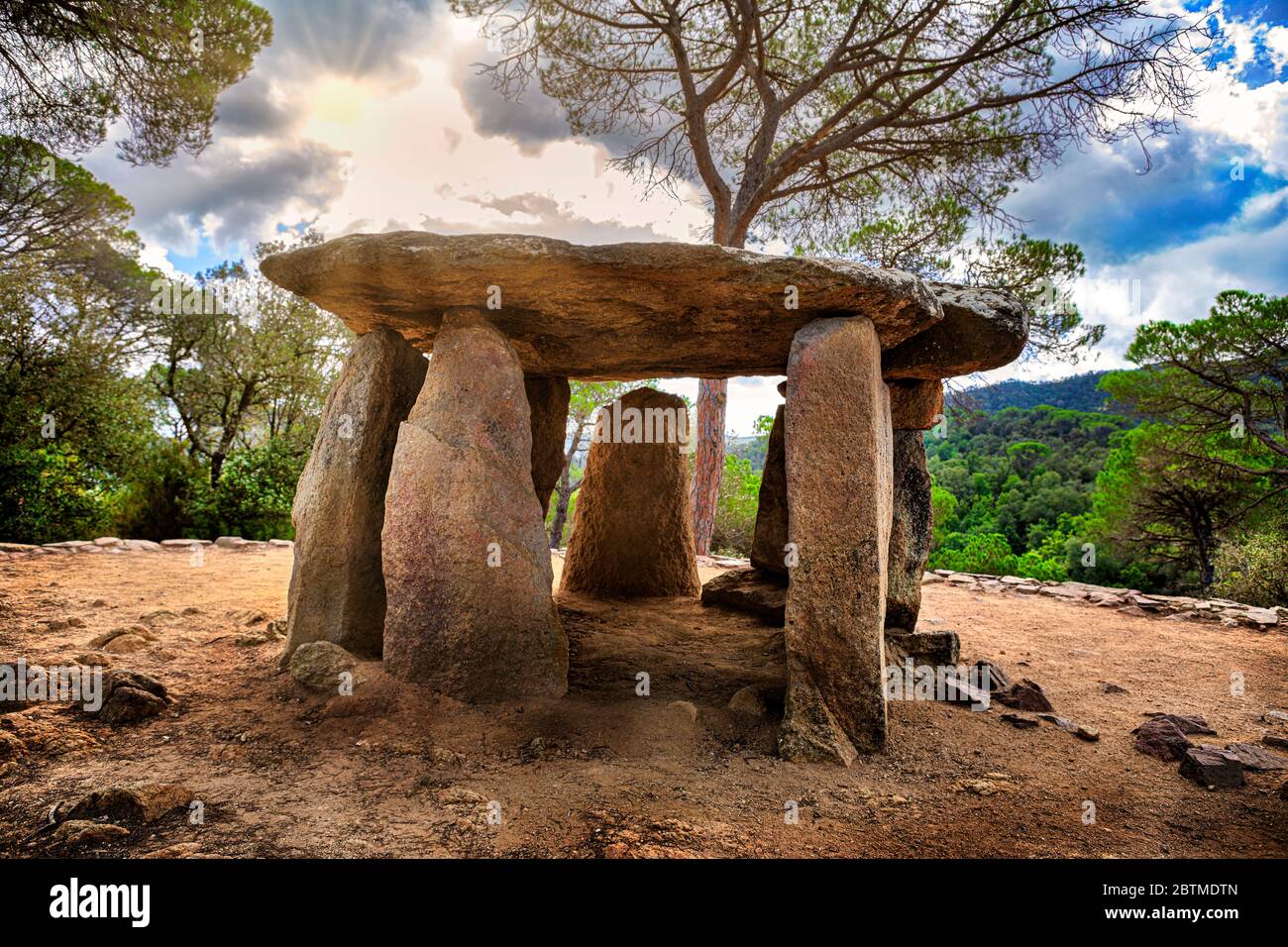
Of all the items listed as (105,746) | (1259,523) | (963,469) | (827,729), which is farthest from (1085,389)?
(105,746)

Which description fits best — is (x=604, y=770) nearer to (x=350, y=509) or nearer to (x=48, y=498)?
(x=350, y=509)

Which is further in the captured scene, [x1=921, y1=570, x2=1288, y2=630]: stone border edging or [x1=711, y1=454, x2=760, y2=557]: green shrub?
[x1=711, y1=454, x2=760, y2=557]: green shrub

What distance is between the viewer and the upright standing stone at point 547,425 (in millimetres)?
6664

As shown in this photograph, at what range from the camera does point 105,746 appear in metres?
3.51

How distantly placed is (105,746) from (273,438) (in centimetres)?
1007

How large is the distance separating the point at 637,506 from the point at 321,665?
3.63m

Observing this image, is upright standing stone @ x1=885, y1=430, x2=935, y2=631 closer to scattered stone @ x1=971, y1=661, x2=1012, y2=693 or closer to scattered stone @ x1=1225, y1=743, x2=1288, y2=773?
scattered stone @ x1=971, y1=661, x2=1012, y2=693

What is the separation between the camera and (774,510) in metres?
6.83

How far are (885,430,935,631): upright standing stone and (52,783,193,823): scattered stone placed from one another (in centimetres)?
488

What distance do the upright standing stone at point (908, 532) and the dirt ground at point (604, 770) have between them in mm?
1083

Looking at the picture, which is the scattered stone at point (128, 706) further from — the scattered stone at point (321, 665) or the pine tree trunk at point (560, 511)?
the pine tree trunk at point (560, 511)

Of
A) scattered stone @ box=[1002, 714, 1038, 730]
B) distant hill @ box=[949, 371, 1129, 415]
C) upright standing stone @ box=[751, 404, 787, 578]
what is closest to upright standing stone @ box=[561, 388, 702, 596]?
upright standing stone @ box=[751, 404, 787, 578]

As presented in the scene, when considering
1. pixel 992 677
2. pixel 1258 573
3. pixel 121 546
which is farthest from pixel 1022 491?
pixel 121 546

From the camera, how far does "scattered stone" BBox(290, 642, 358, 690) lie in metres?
4.21
